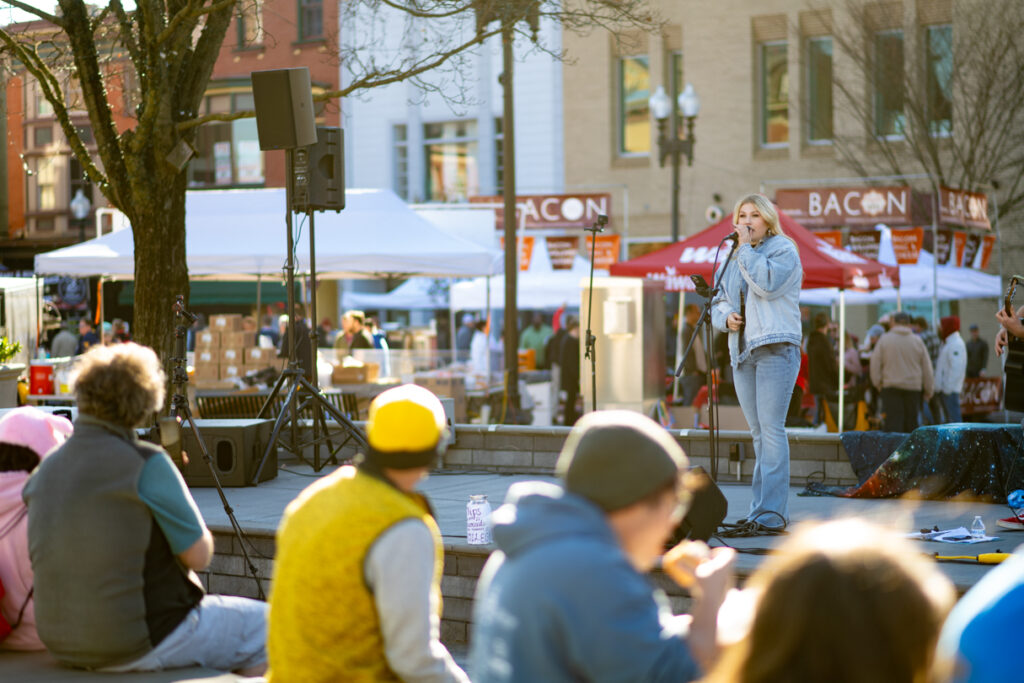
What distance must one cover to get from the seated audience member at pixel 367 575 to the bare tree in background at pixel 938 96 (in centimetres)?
2418

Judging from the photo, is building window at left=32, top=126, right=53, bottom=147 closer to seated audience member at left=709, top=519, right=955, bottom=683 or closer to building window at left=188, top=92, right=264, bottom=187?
building window at left=188, top=92, right=264, bottom=187

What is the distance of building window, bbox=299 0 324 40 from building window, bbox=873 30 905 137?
642 inches

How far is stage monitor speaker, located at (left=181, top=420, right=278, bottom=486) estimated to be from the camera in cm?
1010

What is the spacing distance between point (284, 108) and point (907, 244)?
12841mm

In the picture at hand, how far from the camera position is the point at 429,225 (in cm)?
1752

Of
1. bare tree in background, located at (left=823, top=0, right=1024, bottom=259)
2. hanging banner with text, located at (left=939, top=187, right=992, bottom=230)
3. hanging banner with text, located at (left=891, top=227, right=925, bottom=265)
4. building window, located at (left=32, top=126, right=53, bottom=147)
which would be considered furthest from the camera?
building window, located at (left=32, top=126, right=53, bottom=147)

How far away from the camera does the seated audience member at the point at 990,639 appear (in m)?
2.32

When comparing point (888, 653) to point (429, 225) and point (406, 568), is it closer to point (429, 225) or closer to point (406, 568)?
point (406, 568)

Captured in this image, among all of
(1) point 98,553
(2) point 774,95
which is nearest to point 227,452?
(1) point 98,553

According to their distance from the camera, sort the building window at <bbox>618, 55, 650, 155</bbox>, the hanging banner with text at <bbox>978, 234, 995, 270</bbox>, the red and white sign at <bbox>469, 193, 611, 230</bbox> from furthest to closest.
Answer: the building window at <bbox>618, 55, 650, 155</bbox> → the hanging banner with text at <bbox>978, 234, 995, 270</bbox> → the red and white sign at <bbox>469, 193, 611, 230</bbox>

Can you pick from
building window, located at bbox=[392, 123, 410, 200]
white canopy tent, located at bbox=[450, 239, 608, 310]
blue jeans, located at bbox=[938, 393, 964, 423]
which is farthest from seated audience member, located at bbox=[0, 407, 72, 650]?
building window, located at bbox=[392, 123, 410, 200]

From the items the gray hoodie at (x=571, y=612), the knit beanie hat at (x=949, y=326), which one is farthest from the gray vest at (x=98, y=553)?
the knit beanie hat at (x=949, y=326)

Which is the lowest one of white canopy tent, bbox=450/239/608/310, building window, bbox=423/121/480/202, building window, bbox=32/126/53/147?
white canopy tent, bbox=450/239/608/310

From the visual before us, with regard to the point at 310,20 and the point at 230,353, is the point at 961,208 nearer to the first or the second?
the point at 230,353
